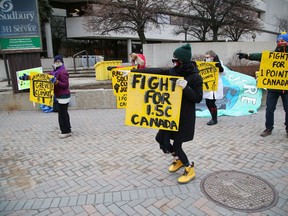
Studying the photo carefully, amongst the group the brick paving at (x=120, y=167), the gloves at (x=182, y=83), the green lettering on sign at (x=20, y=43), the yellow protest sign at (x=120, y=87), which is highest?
the green lettering on sign at (x=20, y=43)

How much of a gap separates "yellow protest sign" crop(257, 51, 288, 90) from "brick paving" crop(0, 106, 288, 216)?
3.46ft

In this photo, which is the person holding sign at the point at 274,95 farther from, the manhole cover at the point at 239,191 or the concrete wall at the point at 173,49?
the concrete wall at the point at 173,49

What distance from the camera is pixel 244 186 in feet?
11.6

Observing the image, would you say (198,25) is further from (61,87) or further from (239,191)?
(239,191)

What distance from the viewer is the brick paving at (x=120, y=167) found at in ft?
10.6

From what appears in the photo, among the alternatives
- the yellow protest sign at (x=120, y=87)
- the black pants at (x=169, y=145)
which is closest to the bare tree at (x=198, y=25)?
the yellow protest sign at (x=120, y=87)

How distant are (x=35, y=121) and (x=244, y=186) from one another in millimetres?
5912

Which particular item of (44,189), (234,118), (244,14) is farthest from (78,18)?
(44,189)

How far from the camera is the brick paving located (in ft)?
10.6

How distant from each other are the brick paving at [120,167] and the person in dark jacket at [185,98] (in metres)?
0.45

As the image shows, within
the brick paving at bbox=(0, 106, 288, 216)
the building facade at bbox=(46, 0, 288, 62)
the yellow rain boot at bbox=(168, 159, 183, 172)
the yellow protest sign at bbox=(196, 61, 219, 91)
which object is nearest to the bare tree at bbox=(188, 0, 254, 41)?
the building facade at bbox=(46, 0, 288, 62)

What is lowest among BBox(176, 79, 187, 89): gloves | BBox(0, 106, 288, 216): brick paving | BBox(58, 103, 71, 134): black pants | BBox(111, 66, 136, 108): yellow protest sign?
BBox(0, 106, 288, 216): brick paving

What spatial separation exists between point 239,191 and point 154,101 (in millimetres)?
1603

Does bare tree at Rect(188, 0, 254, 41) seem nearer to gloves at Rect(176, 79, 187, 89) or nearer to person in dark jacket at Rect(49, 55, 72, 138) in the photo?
person in dark jacket at Rect(49, 55, 72, 138)
